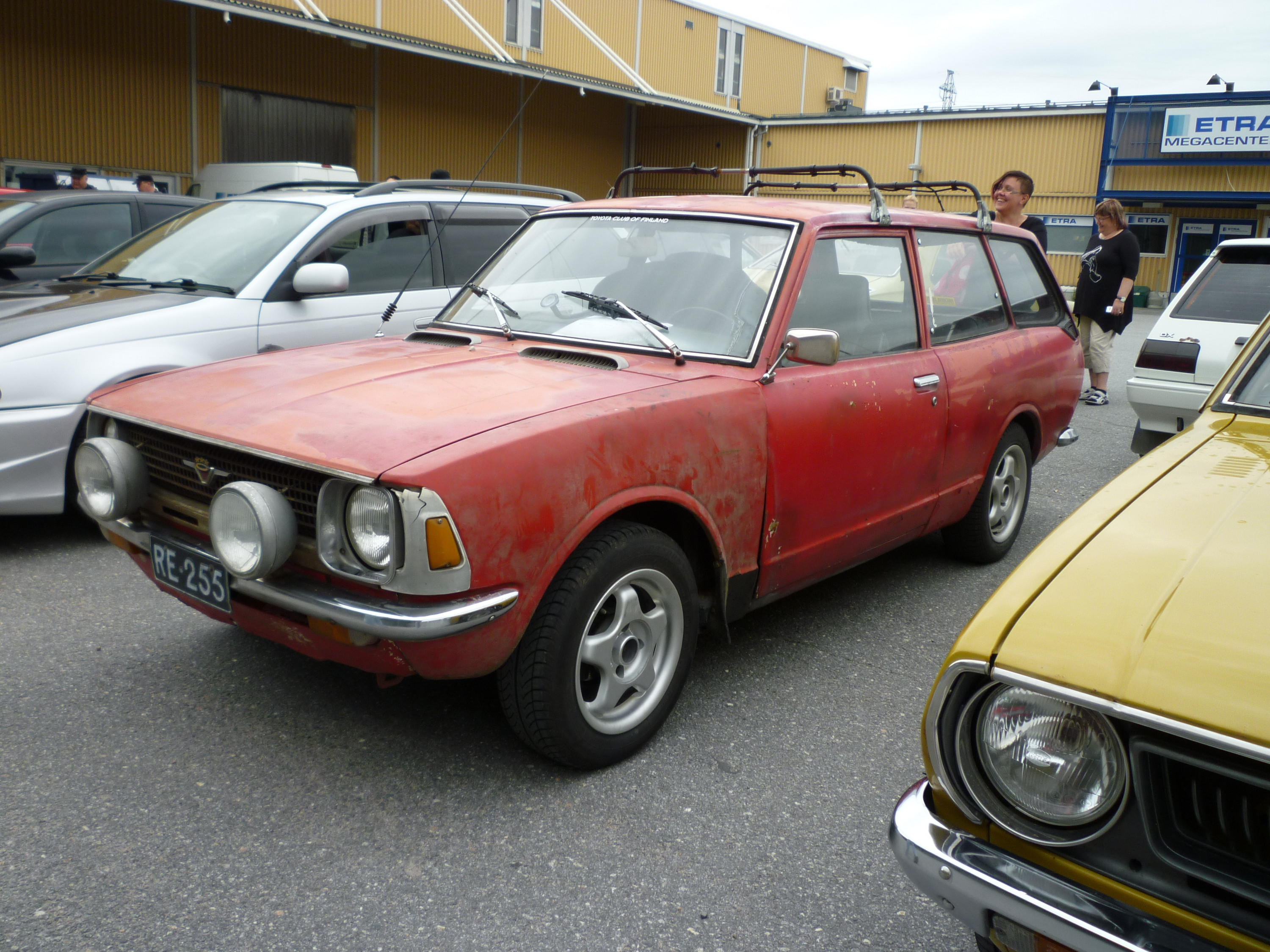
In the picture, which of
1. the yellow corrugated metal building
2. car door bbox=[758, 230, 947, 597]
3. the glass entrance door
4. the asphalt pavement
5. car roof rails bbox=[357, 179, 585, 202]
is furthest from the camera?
the glass entrance door

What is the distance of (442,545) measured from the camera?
92.0 inches

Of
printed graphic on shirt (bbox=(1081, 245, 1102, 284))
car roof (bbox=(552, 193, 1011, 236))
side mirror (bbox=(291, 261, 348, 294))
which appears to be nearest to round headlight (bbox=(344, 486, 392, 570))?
car roof (bbox=(552, 193, 1011, 236))

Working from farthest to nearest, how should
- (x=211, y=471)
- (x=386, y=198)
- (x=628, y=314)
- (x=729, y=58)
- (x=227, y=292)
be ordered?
(x=729, y=58)
(x=386, y=198)
(x=227, y=292)
(x=628, y=314)
(x=211, y=471)

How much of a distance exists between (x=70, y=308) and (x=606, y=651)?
3.58m

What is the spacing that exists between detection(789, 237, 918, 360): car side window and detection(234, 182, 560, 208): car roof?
2.06 m

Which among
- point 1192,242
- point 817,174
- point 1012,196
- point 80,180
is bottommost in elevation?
point 817,174

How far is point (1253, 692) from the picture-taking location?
144 centimetres

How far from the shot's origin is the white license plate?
272 centimetres

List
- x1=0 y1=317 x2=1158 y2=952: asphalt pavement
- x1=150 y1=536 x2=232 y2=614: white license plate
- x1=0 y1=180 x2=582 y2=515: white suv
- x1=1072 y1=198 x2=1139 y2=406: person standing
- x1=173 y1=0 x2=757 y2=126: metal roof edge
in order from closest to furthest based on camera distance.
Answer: x1=0 y1=317 x2=1158 y2=952: asphalt pavement < x1=150 y1=536 x2=232 y2=614: white license plate < x1=0 y1=180 x2=582 y2=515: white suv < x1=1072 y1=198 x2=1139 y2=406: person standing < x1=173 y1=0 x2=757 y2=126: metal roof edge

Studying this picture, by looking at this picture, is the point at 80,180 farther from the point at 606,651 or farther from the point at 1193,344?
the point at 606,651

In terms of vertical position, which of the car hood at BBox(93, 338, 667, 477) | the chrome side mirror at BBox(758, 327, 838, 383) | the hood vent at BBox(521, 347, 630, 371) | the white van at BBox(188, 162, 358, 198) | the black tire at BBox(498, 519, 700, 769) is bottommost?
the black tire at BBox(498, 519, 700, 769)

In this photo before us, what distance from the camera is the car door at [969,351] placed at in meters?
4.14

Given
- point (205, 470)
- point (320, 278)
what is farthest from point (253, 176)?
point (205, 470)

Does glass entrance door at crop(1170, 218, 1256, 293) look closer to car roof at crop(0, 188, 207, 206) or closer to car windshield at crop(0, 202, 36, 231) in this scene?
car roof at crop(0, 188, 207, 206)
